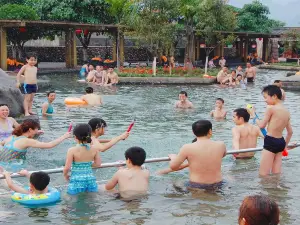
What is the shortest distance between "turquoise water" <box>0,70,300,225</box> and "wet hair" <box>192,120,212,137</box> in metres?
0.90

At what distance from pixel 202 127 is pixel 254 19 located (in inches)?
1786

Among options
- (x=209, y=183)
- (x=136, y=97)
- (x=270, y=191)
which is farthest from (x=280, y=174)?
(x=136, y=97)

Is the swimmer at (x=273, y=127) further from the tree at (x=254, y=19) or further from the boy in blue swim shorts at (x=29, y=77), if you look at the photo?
the tree at (x=254, y=19)

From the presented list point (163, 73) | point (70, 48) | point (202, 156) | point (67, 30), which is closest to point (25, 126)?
point (202, 156)

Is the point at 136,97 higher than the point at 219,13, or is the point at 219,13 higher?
the point at 219,13

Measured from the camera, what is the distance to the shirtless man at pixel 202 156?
263 inches

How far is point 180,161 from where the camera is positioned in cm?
678

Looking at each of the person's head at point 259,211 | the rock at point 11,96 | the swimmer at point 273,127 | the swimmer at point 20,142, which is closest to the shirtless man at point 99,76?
the rock at point 11,96

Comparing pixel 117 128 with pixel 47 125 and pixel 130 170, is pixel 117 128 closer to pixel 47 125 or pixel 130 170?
pixel 47 125

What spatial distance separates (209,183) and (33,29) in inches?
1152

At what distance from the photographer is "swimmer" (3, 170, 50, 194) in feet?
20.9

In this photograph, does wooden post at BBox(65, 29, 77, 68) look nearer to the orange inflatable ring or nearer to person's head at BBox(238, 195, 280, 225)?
the orange inflatable ring

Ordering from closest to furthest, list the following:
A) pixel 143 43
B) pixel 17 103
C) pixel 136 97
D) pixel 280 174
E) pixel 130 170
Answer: pixel 130 170 → pixel 280 174 → pixel 17 103 → pixel 136 97 → pixel 143 43

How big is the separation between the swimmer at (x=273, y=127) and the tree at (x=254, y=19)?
142 feet
